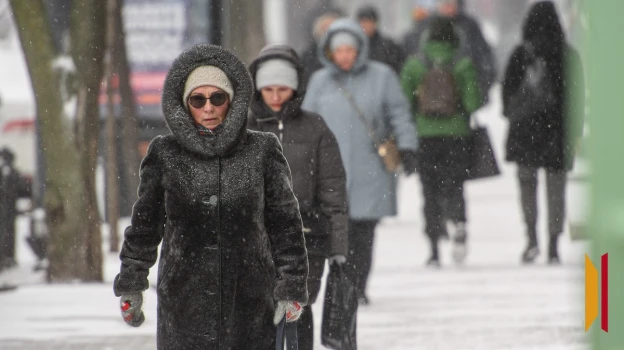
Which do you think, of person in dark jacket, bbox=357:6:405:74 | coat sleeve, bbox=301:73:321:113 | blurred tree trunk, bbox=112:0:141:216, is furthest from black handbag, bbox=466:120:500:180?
blurred tree trunk, bbox=112:0:141:216

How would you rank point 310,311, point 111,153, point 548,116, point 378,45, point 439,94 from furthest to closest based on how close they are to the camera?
point 111,153 < point 378,45 < point 439,94 < point 548,116 < point 310,311

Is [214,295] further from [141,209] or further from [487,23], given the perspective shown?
[487,23]

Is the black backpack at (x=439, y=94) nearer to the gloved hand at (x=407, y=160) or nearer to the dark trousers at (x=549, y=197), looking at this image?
the dark trousers at (x=549, y=197)

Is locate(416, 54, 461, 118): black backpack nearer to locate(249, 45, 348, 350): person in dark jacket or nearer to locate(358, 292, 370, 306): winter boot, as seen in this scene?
locate(358, 292, 370, 306): winter boot

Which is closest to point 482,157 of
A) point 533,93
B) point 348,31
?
point 533,93

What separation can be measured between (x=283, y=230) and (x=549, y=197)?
6789 millimetres

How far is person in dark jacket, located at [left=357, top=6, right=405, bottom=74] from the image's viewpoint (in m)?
12.5

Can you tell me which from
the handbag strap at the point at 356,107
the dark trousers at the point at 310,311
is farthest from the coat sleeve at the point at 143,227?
the handbag strap at the point at 356,107

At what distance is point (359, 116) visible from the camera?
9.34 m

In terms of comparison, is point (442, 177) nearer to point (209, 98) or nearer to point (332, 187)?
point (332, 187)

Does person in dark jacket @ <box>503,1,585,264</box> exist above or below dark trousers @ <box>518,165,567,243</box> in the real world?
→ above

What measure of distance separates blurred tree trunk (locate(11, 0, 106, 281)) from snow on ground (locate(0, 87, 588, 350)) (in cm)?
27

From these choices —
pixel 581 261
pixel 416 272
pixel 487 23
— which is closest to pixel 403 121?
pixel 416 272

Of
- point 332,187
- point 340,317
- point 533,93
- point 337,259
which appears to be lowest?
point 340,317
